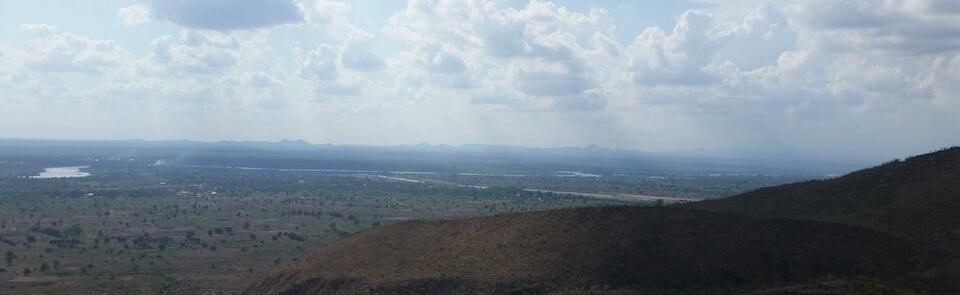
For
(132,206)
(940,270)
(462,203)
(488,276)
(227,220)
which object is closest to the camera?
(940,270)

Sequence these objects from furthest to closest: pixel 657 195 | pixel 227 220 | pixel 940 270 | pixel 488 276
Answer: pixel 657 195 < pixel 227 220 < pixel 488 276 < pixel 940 270

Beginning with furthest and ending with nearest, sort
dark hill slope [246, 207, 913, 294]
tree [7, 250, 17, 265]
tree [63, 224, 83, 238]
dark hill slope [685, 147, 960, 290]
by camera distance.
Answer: tree [63, 224, 83, 238], tree [7, 250, 17, 265], dark hill slope [246, 207, 913, 294], dark hill slope [685, 147, 960, 290]

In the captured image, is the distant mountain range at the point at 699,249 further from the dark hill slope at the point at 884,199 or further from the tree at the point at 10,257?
the tree at the point at 10,257

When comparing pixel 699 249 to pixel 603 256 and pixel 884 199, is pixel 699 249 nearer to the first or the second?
pixel 603 256

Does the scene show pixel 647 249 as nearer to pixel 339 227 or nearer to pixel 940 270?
→ pixel 940 270

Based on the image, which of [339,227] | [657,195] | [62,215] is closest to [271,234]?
[339,227]

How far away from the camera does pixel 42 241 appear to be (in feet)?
308

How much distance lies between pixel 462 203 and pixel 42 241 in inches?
2999

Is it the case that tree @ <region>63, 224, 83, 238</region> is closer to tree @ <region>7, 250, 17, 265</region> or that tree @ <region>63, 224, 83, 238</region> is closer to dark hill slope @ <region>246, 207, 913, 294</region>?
tree @ <region>7, 250, 17, 265</region>

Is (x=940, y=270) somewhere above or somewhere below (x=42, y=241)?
above

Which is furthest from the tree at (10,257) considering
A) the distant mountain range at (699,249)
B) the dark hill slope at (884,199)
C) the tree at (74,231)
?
the dark hill slope at (884,199)

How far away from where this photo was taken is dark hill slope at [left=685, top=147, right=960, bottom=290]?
38500 mm

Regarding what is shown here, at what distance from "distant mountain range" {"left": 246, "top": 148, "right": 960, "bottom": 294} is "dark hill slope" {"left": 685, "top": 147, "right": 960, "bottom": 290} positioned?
0.34 ft

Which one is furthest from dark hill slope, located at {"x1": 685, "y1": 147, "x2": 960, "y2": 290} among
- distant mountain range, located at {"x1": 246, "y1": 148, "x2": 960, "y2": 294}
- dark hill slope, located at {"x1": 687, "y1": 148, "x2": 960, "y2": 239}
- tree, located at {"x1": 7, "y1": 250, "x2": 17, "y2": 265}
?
tree, located at {"x1": 7, "y1": 250, "x2": 17, "y2": 265}
